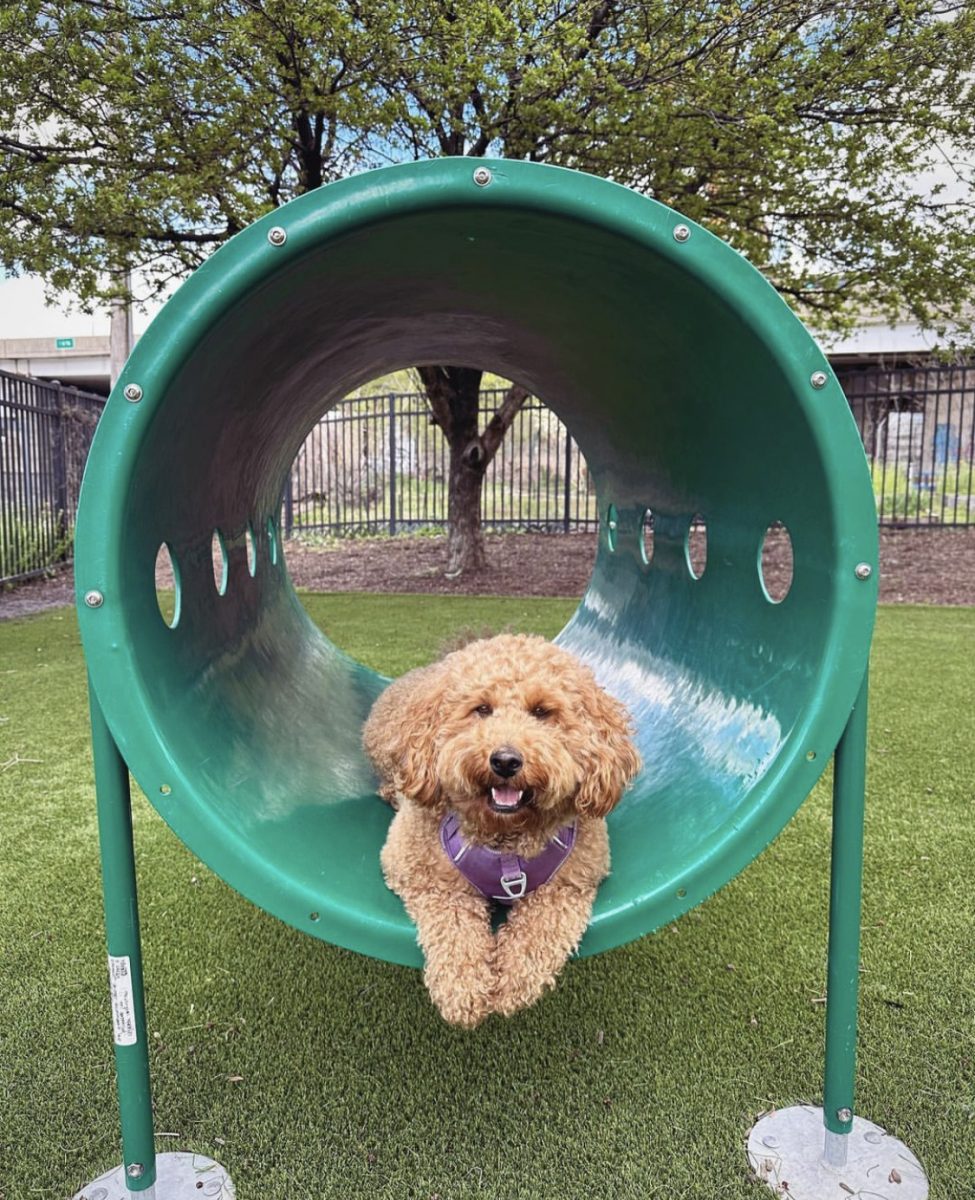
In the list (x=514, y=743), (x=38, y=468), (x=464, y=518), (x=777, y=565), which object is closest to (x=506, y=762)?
(x=514, y=743)

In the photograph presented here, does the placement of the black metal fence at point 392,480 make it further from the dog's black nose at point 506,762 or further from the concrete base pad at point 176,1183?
the concrete base pad at point 176,1183

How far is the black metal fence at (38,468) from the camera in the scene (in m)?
10.2

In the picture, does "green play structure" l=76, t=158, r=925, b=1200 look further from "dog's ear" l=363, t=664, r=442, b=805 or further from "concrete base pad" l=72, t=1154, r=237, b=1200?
"dog's ear" l=363, t=664, r=442, b=805

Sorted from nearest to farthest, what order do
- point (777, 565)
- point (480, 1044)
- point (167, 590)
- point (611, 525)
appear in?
point (480, 1044) < point (611, 525) < point (167, 590) < point (777, 565)

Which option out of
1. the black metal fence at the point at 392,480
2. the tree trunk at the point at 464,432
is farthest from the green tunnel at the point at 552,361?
the black metal fence at the point at 392,480

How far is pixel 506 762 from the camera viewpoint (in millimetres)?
1917

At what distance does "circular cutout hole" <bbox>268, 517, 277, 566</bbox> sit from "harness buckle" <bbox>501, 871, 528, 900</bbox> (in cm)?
263

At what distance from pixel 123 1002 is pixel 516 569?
963 centimetres

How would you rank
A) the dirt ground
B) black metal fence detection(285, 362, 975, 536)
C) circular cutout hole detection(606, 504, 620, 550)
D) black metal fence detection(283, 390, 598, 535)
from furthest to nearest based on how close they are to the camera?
black metal fence detection(283, 390, 598, 535) < black metal fence detection(285, 362, 975, 536) < the dirt ground < circular cutout hole detection(606, 504, 620, 550)

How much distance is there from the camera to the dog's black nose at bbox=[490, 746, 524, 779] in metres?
1.91

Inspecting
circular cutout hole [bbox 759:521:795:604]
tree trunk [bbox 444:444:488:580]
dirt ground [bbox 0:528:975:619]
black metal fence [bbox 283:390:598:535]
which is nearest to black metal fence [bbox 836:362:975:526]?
dirt ground [bbox 0:528:975:619]

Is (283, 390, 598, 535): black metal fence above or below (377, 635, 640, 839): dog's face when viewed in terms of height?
above

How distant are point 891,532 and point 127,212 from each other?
11.4 meters

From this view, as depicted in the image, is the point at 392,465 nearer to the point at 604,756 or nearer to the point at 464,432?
the point at 464,432
